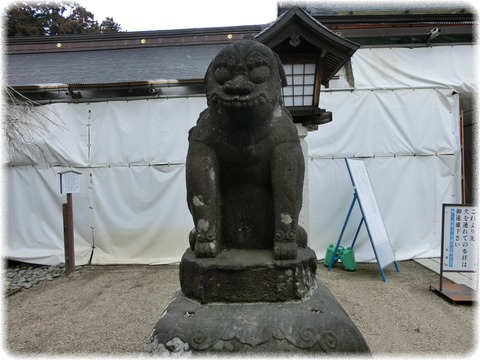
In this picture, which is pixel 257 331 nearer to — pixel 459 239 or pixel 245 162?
pixel 245 162

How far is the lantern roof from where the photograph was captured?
2.87m

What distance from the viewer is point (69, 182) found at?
469cm

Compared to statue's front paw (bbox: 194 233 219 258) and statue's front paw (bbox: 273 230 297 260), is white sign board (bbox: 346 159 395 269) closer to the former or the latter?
statue's front paw (bbox: 273 230 297 260)

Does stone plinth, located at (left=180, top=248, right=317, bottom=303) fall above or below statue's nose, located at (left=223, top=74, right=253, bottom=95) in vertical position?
below

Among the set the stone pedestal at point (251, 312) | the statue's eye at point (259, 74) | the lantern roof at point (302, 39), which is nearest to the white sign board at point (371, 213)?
the lantern roof at point (302, 39)

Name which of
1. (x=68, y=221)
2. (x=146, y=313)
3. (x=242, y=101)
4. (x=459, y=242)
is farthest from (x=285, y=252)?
(x=68, y=221)

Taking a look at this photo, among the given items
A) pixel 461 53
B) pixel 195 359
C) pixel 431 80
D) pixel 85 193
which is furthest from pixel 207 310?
pixel 461 53

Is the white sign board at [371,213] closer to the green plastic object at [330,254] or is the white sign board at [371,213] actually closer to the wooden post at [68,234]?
the green plastic object at [330,254]

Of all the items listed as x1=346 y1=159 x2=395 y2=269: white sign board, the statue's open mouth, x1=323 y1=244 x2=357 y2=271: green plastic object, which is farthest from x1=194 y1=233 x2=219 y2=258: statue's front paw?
x1=323 y1=244 x2=357 y2=271: green plastic object

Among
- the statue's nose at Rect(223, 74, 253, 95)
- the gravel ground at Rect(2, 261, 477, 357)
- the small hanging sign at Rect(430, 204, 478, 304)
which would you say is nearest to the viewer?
the statue's nose at Rect(223, 74, 253, 95)

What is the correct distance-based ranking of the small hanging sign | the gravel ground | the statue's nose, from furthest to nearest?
1. the small hanging sign
2. the gravel ground
3. the statue's nose

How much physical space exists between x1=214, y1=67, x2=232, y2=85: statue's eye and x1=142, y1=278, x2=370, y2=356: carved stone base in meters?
1.08

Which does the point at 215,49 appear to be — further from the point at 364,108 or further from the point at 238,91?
the point at 238,91

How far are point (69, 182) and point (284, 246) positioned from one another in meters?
4.28
